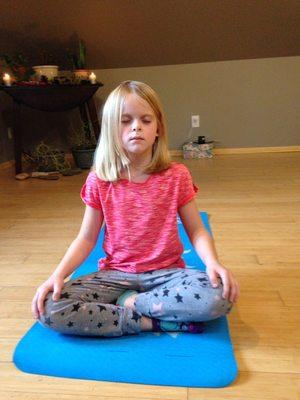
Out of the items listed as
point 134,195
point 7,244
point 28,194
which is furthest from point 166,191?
point 28,194

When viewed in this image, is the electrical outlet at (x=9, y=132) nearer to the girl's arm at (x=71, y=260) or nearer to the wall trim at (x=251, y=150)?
the wall trim at (x=251, y=150)

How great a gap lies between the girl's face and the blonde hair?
0.01m

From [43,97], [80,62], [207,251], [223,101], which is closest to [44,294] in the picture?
[207,251]

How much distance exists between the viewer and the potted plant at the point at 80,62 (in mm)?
2998

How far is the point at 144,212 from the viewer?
3.36 feet

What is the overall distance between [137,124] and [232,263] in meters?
0.61

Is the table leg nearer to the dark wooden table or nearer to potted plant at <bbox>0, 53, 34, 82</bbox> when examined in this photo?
the dark wooden table

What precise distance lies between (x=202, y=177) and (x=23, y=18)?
1664 mm

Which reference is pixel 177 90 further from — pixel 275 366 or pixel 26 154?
pixel 275 366

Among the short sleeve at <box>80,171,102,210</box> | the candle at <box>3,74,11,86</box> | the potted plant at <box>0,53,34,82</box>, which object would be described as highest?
the potted plant at <box>0,53,34,82</box>

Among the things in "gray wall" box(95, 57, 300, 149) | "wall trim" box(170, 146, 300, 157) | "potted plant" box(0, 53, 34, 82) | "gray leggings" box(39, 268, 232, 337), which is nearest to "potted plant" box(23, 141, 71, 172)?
"potted plant" box(0, 53, 34, 82)

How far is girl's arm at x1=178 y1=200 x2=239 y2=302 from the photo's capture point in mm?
887

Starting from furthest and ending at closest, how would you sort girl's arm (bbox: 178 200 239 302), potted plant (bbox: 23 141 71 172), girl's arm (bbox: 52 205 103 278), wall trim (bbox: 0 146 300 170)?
wall trim (bbox: 0 146 300 170) < potted plant (bbox: 23 141 71 172) < girl's arm (bbox: 52 205 103 278) < girl's arm (bbox: 178 200 239 302)

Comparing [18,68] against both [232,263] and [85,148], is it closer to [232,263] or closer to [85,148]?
[85,148]
